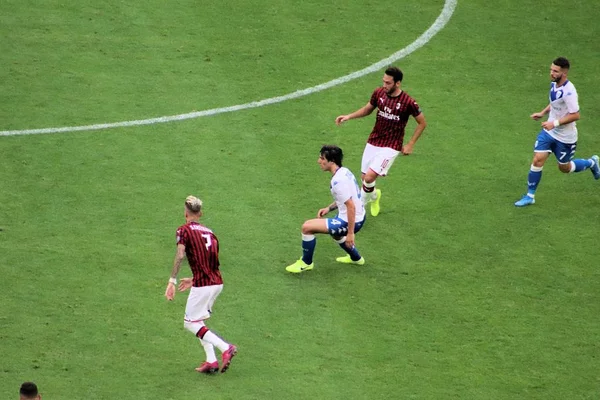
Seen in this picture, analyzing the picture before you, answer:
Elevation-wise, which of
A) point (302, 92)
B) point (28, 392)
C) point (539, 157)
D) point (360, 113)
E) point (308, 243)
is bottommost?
point (308, 243)

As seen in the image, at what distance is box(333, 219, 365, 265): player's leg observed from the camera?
50.0 ft

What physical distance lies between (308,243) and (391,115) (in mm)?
2467

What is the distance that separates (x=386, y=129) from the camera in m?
16.6

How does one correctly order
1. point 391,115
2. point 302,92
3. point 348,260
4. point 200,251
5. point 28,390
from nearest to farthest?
point 28,390 → point 200,251 → point 348,260 → point 391,115 → point 302,92

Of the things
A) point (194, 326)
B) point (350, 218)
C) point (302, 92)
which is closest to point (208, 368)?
point (194, 326)

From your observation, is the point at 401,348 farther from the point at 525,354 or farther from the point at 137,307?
the point at 137,307

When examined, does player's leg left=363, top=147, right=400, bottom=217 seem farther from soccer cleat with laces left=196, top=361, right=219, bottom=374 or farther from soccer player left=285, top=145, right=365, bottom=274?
soccer cleat with laces left=196, top=361, right=219, bottom=374

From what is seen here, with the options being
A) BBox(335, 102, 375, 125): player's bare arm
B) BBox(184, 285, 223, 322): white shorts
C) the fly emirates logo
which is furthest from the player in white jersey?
BBox(184, 285, 223, 322): white shorts

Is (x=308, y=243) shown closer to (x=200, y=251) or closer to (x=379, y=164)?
(x=379, y=164)

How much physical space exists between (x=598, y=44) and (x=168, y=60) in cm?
819

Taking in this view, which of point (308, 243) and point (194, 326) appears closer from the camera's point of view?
point (194, 326)

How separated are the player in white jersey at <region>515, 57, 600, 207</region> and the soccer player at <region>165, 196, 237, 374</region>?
5799 millimetres

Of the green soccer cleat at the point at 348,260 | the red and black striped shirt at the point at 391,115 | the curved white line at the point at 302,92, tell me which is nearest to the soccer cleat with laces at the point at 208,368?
the green soccer cleat at the point at 348,260

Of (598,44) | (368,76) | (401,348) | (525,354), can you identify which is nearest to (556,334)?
(525,354)
